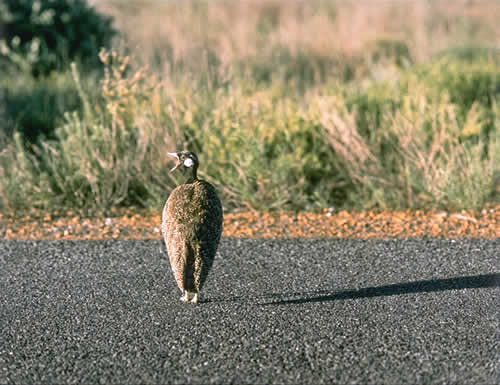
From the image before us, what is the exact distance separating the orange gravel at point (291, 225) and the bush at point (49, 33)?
456cm

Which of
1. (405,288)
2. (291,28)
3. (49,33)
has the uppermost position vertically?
(49,33)

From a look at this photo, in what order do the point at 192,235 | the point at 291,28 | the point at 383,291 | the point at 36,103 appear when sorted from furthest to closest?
the point at 291,28 < the point at 36,103 < the point at 383,291 < the point at 192,235

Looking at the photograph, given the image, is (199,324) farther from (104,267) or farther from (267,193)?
(267,193)

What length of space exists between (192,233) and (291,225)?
212 cm

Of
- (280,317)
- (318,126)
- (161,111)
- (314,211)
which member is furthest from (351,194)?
(280,317)

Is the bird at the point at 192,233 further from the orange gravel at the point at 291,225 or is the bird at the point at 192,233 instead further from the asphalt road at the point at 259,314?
the orange gravel at the point at 291,225

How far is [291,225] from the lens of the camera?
6.39 meters

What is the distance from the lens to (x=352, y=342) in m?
4.12

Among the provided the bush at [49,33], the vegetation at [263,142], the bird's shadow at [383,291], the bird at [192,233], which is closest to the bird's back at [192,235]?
the bird at [192,233]

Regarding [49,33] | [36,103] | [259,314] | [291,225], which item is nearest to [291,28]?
[49,33]

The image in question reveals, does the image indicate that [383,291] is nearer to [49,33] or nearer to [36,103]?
[36,103]

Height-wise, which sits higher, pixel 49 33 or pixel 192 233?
pixel 192 233

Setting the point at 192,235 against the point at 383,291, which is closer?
the point at 192,235

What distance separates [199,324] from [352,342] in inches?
34.0
